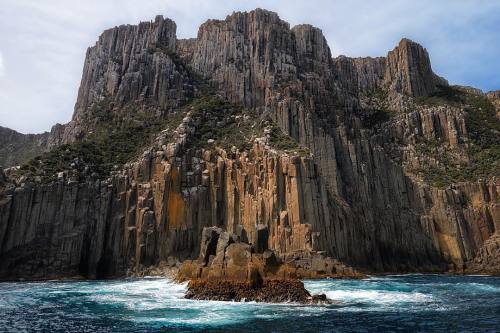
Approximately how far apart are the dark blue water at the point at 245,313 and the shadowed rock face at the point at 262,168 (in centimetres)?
1836

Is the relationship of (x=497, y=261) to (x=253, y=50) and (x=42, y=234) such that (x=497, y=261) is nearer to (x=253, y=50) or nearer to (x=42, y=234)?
(x=253, y=50)

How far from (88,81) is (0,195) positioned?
52.8 metres

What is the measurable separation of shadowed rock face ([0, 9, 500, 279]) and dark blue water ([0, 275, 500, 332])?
60.2 feet

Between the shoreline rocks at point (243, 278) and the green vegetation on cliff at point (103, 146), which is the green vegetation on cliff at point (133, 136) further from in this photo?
the shoreline rocks at point (243, 278)

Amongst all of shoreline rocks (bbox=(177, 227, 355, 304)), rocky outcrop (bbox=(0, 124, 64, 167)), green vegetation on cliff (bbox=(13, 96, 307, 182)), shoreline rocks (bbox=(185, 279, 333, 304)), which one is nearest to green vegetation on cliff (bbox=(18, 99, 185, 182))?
green vegetation on cliff (bbox=(13, 96, 307, 182))

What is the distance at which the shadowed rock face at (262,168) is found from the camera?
79750 mm

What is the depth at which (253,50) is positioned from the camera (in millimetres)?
122750

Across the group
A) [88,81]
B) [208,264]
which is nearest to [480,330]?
[208,264]

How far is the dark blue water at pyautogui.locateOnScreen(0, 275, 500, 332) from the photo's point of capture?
1104 inches

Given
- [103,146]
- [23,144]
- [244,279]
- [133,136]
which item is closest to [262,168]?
[133,136]

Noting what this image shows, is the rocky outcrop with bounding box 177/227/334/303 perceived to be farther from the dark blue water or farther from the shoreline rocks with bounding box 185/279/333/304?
the dark blue water

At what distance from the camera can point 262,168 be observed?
286ft

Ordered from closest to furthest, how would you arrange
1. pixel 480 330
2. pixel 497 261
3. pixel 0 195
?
pixel 480 330
pixel 0 195
pixel 497 261

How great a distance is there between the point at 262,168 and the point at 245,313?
2143 inches
